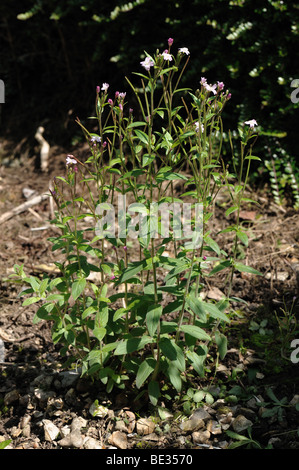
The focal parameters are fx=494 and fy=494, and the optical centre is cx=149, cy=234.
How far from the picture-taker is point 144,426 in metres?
2.35

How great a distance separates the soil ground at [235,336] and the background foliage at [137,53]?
75 cm

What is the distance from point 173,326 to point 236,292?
3.72ft

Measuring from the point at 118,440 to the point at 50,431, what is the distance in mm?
329

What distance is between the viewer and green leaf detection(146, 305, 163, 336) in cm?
201

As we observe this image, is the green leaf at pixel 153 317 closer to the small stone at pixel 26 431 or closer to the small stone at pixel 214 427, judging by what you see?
the small stone at pixel 214 427

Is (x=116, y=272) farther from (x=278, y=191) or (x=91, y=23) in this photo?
(x=91, y=23)

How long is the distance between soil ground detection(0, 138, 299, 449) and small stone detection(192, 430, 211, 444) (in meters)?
0.03

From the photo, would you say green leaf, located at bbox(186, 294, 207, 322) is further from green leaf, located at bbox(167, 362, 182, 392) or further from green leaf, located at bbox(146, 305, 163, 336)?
green leaf, located at bbox(167, 362, 182, 392)

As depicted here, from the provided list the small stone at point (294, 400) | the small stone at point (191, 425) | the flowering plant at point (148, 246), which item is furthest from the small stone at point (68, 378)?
the small stone at point (294, 400)

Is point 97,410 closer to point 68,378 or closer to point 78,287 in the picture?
point 68,378

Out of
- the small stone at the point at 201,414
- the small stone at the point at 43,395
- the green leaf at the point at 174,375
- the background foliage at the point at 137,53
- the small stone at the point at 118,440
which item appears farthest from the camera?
the background foliage at the point at 137,53

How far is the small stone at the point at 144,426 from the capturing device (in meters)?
2.35
